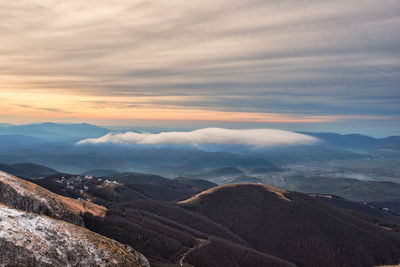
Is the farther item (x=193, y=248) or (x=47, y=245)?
(x=193, y=248)

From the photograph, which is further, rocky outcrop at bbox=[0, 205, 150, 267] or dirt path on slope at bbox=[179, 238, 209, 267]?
dirt path on slope at bbox=[179, 238, 209, 267]

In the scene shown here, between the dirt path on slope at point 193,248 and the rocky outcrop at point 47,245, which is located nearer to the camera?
the rocky outcrop at point 47,245

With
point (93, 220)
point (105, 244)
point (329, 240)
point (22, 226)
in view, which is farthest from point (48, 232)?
point (329, 240)

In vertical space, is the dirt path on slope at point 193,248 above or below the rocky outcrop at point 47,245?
below

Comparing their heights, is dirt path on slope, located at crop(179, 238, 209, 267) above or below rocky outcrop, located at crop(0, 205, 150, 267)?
below

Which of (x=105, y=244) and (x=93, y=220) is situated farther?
(x=93, y=220)

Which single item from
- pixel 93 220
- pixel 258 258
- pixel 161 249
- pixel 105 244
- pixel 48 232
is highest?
pixel 48 232

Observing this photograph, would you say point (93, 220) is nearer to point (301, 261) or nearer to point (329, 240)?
point (301, 261)

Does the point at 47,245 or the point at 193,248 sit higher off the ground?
the point at 47,245
